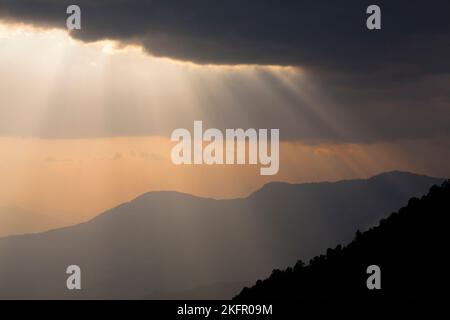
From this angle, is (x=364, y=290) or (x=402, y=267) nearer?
(x=364, y=290)

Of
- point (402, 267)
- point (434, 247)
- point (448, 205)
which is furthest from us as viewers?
point (448, 205)

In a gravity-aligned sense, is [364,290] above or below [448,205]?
below

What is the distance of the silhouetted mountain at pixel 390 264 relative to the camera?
60719mm

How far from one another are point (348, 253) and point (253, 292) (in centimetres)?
1208

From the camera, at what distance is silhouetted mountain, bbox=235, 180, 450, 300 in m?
60.7

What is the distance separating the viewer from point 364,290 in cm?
6238

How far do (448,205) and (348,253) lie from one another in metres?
15.1

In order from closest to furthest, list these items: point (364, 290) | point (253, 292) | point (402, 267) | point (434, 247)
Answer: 1. point (364, 290)
2. point (402, 267)
3. point (434, 247)
4. point (253, 292)

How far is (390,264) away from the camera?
68.7 metres
